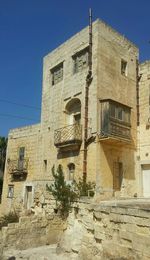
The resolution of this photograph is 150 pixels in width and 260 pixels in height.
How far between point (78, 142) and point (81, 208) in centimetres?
428

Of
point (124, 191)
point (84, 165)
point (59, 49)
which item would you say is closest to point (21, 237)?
point (84, 165)

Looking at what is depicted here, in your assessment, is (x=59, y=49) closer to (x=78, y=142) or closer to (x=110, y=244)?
(x=78, y=142)

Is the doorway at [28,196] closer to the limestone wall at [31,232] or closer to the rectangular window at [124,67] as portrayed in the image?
the limestone wall at [31,232]

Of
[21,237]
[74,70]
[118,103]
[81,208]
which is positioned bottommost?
[21,237]

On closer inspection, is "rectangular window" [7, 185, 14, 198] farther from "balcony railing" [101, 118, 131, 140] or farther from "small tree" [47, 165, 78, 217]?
"balcony railing" [101, 118, 131, 140]

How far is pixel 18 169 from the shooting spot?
2233 centimetres

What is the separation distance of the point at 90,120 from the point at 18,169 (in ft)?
27.5

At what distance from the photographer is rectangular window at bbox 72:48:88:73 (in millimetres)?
18359

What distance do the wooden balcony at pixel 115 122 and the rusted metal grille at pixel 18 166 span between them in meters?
8.44

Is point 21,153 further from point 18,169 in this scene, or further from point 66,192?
point 66,192

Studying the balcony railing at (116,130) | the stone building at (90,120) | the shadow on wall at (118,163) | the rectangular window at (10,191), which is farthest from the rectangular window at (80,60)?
the rectangular window at (10,191)

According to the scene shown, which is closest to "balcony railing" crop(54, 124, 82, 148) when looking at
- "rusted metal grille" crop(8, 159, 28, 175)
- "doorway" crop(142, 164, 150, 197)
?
"doorway" crop(142, 164, 150, 197)

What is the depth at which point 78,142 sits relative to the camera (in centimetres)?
1675

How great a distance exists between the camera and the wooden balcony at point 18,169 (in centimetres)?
2200
